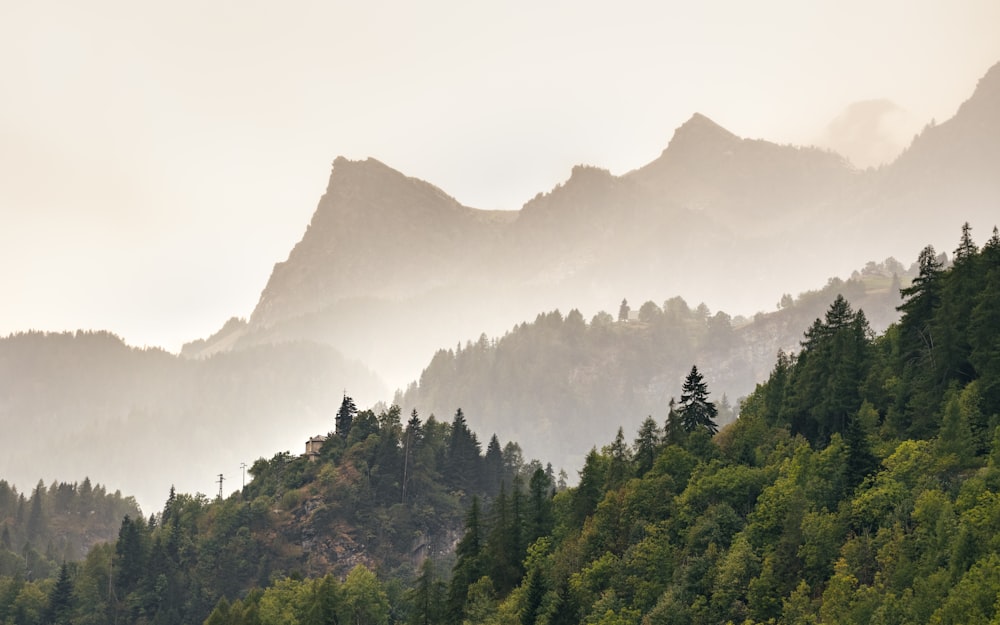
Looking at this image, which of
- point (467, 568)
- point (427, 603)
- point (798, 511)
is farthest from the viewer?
point (467, 568)

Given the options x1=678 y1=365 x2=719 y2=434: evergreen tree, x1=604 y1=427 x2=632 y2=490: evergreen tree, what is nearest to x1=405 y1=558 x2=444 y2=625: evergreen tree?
x1=604 y1=427 x2=632 y2=490: evergreen tree

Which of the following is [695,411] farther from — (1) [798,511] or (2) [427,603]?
(2) [427,603]

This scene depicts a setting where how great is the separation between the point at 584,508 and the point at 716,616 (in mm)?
41152

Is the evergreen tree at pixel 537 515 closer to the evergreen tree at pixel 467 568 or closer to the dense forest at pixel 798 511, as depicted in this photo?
the dense forest at pixel 798 511

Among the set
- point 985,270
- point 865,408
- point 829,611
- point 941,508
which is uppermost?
point 985,270

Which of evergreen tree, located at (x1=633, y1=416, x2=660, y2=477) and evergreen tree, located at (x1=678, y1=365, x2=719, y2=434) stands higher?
evergreen tree, located at (x1=678, y1=365, x2=719, y2=434)

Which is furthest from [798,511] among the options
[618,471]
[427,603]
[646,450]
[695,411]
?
[427,603]

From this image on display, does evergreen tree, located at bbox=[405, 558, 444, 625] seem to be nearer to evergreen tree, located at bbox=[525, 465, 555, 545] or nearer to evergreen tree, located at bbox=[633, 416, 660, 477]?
evergreen tree, located at bbox=[525, 465, 555, 545]

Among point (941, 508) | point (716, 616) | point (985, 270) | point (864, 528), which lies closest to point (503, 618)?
point (716, 616)

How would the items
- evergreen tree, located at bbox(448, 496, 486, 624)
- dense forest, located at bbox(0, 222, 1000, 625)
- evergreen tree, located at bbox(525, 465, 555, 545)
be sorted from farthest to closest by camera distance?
1. evergreen tree, located at bbox(525, 465, 555, 545)
2. evergreen tree, located at bbox(448, 496, 486, 624)
3. dense forest, located at bbox(0, 222, 1000, 625)

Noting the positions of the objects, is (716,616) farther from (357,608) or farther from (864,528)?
(357,608)

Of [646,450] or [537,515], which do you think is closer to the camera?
[646,450]

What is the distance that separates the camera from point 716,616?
393ft

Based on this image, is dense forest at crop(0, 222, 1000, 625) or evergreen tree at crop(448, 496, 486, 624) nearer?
dense forest at crop(0, 222, 1000, 625)
